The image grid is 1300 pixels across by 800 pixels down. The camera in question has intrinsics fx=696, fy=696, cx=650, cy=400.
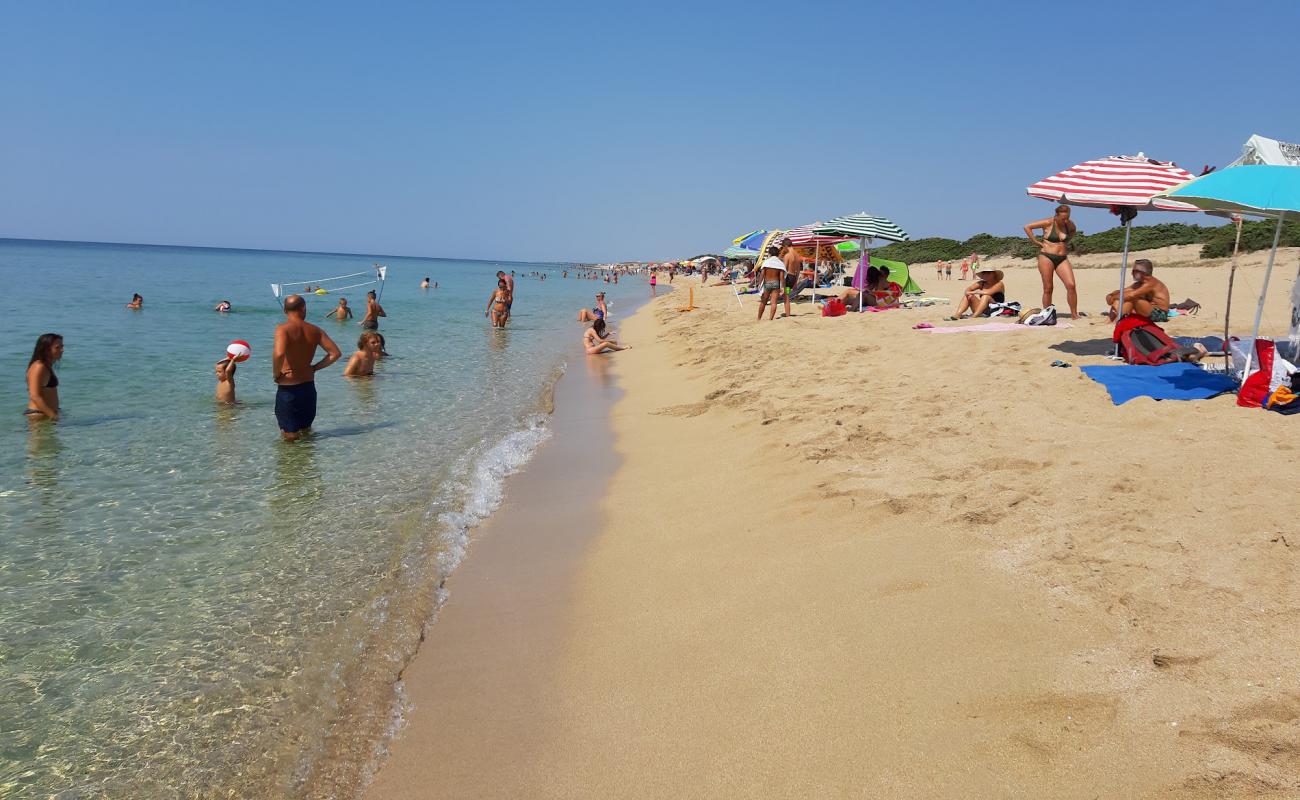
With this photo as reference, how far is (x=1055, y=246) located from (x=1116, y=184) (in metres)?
2.81

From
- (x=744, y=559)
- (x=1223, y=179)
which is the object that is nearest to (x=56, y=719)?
(x=744, y=559)

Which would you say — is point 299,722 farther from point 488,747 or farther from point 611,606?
point 611,606

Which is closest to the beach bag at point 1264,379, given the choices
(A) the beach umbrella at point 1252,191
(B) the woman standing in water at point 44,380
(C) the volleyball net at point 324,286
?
(A) the beach umbrella at point 1252,191

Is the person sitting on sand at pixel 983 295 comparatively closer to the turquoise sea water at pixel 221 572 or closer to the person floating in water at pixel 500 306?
the turquoise sea water at pixel 221 572

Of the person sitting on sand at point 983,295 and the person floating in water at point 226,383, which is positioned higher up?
the person sitting on sand at point 983,295

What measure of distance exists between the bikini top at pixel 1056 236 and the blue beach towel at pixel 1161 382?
14.3 ft

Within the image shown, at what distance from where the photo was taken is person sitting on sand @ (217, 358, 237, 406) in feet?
29.6

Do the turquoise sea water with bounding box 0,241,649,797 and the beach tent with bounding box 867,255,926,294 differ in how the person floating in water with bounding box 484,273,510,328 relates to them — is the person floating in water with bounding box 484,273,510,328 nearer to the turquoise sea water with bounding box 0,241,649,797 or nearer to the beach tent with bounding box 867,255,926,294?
the beach tent with bounding box 867,255,926,294

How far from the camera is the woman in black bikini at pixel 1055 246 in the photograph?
10000 mm

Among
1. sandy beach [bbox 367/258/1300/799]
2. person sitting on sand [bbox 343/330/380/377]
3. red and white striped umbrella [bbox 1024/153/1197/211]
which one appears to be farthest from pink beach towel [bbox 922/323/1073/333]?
person sitting on sand [bbox 343/330/380/377]

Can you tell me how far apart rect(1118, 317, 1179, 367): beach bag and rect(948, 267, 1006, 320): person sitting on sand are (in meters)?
5.12

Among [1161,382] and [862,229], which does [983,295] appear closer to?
[862,229]

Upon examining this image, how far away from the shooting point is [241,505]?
213 inches

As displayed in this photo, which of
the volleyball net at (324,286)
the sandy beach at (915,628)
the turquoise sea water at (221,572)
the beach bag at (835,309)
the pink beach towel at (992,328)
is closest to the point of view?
the sandy beach at (915,628)
